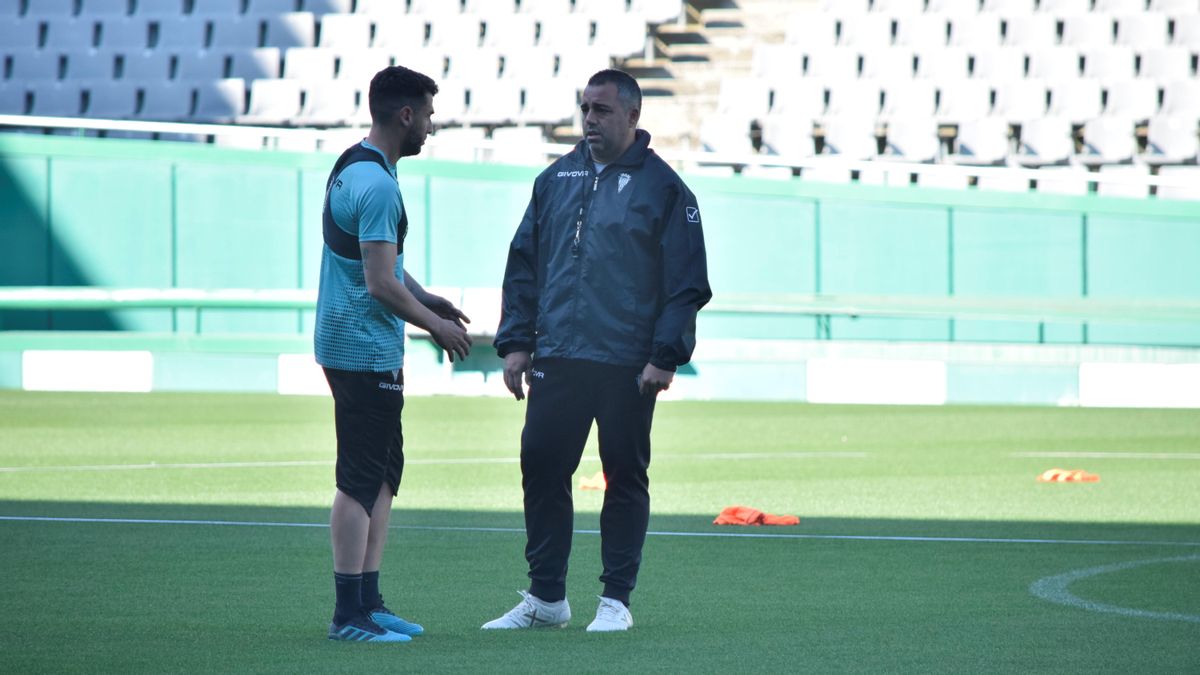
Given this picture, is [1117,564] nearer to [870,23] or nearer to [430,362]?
[430,362]

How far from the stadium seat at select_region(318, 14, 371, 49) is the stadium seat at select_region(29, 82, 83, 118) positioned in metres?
4.34

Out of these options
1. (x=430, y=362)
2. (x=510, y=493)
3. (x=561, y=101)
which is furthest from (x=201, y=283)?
(x=510, y=493)

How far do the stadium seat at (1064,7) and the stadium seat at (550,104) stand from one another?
7.37 m

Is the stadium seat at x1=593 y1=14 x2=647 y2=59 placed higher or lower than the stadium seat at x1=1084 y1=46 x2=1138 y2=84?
higher

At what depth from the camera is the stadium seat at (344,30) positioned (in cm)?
3045

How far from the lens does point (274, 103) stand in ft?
96.4

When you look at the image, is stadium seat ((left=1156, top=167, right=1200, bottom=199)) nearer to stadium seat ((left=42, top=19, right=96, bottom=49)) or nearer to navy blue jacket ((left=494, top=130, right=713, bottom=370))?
stadium seat ((left=42, top=19, right=96, bottom=49))

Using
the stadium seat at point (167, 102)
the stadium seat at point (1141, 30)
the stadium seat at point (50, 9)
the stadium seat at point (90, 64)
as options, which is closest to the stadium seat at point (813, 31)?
the stadium seat at point (1141, 30)

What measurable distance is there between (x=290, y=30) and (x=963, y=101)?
1182cm

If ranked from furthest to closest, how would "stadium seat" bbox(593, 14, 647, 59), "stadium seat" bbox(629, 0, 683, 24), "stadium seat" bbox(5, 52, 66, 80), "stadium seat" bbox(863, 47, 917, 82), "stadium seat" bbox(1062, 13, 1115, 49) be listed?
"stadium seat" bbox(5, 52, 66, 80) < "stadium seat" bbox(629, 0, 683, 24) < "stadium seat" bbox(593, 14, 647, 59) < "stadium seat" bbox(863, 47, 917, 82) < "stadium seat" bbox(1062, 13, 1115, 49)

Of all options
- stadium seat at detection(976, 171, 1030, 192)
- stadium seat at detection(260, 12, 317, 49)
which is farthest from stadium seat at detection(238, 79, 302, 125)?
stadium seat at detection(976, 171, 1030, 192)

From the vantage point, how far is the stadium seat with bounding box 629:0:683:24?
29031mm

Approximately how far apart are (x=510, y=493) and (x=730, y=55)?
19.6 metres

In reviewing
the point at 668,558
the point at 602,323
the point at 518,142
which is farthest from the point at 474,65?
the point at 602,323
